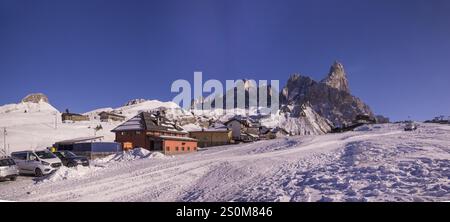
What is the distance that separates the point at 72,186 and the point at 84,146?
3242 centimetres

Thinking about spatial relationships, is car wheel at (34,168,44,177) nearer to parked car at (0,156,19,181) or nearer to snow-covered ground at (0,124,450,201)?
parked car at (0,156,19,181)

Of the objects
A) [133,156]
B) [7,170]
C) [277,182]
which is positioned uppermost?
[277,182]

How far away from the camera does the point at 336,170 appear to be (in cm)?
1556

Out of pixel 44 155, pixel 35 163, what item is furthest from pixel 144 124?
pixel 35 163

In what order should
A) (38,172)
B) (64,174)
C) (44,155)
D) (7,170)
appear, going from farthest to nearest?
(44,155), (38,172), (7,170), (64,174)

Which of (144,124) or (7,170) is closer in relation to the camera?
(7,170)

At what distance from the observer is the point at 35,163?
1009 inches

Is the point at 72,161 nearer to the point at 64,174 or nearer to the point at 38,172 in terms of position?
the point at 38,172

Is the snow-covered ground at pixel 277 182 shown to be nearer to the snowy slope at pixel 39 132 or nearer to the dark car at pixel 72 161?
the dark car at pixel 72 161

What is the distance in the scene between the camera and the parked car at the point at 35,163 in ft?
83.7

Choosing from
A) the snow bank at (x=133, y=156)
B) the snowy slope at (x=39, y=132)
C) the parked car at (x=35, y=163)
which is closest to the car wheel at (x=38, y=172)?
the parked car at (x=35, y=163)

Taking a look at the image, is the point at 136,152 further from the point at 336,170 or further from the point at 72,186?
the point at 336,170

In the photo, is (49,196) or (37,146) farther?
(37,146)
